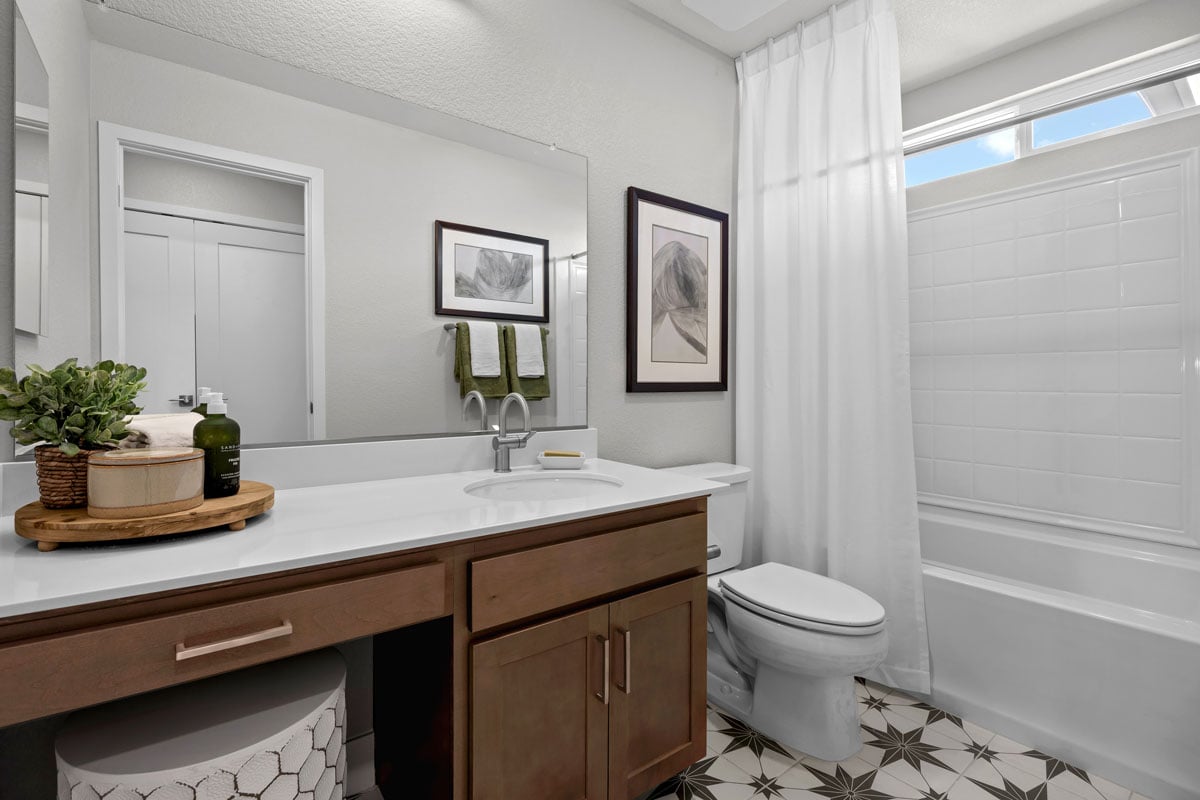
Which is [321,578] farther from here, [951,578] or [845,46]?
[845,46]

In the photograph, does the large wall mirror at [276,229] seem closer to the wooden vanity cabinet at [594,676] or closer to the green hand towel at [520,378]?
the green hand towel at [520,378]

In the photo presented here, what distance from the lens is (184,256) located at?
1.27 metres

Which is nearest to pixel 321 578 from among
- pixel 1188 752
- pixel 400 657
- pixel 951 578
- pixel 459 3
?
pixel 400 657

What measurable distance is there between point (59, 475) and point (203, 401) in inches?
13.3

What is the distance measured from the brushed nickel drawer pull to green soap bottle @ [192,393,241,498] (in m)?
0.36

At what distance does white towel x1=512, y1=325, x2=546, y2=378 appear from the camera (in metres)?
1.79

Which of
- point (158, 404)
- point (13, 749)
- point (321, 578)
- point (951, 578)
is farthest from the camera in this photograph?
point (951, 578)

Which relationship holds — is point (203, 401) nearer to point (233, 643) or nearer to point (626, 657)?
point (233, 643)

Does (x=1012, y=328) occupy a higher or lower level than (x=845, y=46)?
lower

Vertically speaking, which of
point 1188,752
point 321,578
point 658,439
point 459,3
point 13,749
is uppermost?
point 459,3

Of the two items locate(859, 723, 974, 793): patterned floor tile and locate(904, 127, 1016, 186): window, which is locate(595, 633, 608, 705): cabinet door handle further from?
locate(904, 127, 1016, 186): window

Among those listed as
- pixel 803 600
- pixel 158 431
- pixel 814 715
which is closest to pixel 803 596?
pixel 803 600

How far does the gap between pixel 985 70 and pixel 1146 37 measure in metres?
0.50

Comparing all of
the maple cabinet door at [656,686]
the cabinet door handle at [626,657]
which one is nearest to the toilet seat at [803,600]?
the maple cabinet door at [656,686]
